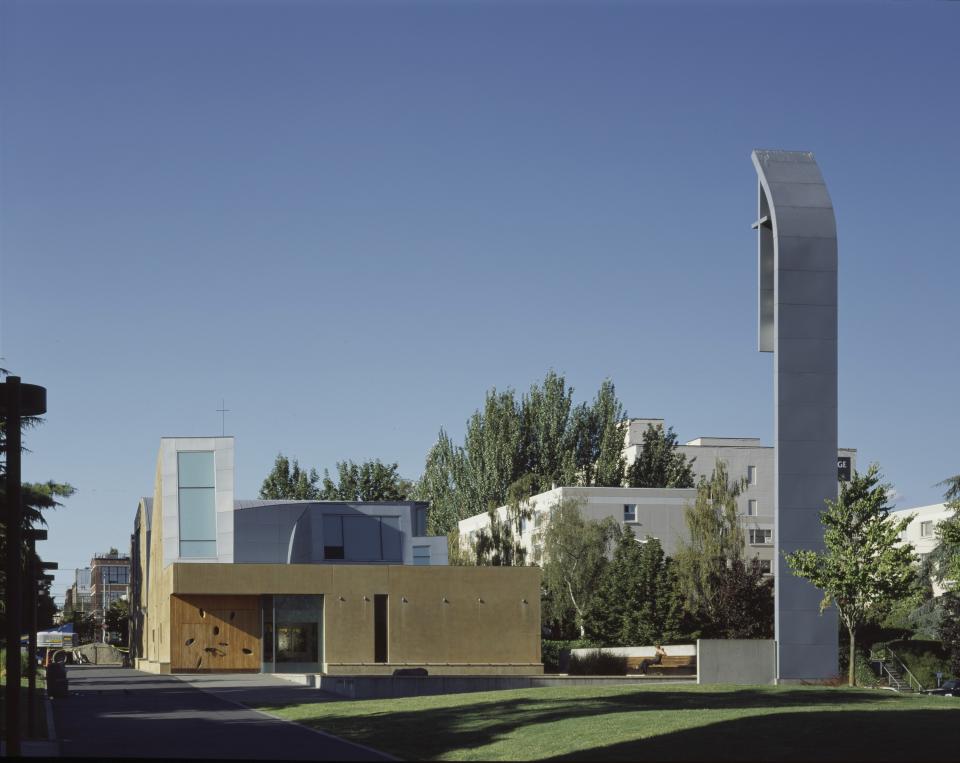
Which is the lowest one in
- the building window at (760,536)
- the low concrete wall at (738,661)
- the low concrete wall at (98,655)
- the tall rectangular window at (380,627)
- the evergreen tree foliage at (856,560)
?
the low concrete wall at (98,655)

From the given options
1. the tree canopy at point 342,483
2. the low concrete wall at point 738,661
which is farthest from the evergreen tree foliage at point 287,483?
the low concrete wall at point 738,661

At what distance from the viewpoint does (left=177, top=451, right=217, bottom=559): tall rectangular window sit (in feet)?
211

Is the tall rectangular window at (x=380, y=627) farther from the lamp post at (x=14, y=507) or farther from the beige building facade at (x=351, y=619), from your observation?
the lamp post at (x=14, y=507)

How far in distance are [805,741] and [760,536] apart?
76.1 metres

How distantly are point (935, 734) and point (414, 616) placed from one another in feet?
134

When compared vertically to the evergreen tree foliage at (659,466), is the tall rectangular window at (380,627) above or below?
below

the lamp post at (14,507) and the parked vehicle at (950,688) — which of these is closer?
the lamp post at (14,507)

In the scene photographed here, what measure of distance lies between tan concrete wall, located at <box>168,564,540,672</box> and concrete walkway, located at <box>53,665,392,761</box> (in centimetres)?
1338

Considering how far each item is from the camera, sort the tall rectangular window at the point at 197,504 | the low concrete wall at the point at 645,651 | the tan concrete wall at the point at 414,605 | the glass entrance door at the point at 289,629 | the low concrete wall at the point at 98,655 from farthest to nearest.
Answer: the low concrete wall at the point at 98,655, the tall rectangular window at the point at 197,504, the low concrete wall at the point at 645,651, the glass entrance door at the point at 289,629, the tan concrete wall at the point at 414,605

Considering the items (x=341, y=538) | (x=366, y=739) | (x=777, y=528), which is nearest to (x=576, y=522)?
(x=341, y=538)

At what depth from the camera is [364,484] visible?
372 feet

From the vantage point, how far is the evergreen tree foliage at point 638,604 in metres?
63.5

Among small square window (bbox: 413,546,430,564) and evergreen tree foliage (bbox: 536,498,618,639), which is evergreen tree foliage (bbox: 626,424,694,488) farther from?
small square window (bbox: 413,546,430,564)

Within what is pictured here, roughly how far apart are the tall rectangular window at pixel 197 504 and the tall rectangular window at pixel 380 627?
985cm
